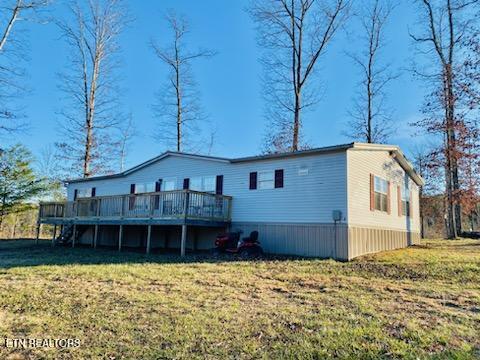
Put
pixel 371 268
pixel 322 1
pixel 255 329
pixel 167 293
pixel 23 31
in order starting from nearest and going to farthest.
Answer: pixel 255 329
pixel 167 293
pixel 371 268
pixel 23 31
pixel 322 1

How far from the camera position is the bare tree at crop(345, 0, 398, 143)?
2472cm

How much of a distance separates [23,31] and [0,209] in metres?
16.0

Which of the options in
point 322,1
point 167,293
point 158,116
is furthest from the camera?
point 158,116

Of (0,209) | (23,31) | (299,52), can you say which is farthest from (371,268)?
(0,209)

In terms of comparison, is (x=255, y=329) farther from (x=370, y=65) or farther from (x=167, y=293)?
(x=370, y=65)

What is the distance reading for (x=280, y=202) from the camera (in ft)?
44.3

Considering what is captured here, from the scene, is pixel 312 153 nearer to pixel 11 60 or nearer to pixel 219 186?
pixel 219 186

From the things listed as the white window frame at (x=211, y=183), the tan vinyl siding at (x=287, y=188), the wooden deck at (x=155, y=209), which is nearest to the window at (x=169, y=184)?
the tan vinyl siding at (x=287, y=188)

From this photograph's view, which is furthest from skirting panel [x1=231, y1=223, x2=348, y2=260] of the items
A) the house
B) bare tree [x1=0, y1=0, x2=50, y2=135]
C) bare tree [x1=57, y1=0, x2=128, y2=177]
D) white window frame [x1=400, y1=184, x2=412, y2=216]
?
bare tree [x1=57, y1=0, x2=128, y2=177]

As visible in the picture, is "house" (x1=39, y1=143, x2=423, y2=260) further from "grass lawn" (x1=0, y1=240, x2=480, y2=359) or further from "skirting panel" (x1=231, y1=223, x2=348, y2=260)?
"grass lawn" (x1=0, y1=240, x2=480, y2=359)

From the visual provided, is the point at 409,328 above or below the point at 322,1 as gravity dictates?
below

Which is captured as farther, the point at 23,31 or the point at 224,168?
the point at 224,168

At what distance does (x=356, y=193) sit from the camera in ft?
41.6

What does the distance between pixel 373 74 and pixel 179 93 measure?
45.0 ft
